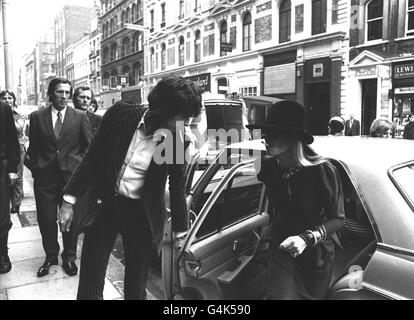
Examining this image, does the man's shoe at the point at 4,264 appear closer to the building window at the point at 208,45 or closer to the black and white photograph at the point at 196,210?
the black and white photograph at the point at 196,210

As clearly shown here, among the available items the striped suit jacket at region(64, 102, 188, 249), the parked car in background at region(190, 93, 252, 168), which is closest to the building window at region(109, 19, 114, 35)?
the parked car in background at region(190, 93, 252, 168)

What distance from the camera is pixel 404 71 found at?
16031 millimetres

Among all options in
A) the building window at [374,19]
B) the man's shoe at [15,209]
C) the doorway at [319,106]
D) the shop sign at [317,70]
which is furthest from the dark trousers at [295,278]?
the shop sign at [317,70]

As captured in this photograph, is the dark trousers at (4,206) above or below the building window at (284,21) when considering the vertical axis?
below

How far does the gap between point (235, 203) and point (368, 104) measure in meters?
16.8

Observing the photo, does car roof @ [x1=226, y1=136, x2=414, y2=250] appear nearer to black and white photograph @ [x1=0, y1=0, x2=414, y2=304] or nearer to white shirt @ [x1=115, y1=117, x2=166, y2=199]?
black and white photograph @ [x1=0, y1=0, x2=414, y2=304]

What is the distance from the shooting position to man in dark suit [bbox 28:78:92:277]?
387 centimetres

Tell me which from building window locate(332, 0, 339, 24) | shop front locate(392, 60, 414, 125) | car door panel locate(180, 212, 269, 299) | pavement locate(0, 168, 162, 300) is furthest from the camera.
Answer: building window locate(332, 0, 339, 24)

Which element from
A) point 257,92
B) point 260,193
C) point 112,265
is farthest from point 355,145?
point 257,92

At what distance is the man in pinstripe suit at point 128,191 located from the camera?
7.26ft

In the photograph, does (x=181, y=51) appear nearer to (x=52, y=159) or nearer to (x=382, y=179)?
(x=52, y=159)

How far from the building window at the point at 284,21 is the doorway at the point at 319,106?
11.4 ft

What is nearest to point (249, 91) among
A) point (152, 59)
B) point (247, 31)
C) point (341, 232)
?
point (247, 31)

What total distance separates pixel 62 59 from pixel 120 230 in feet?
264
